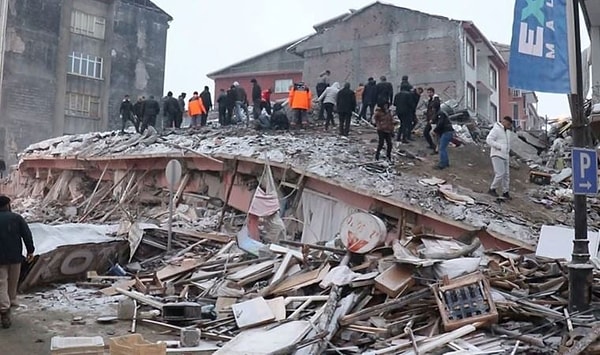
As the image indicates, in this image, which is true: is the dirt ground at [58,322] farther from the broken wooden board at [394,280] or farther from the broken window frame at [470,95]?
the broken window frame at [470,95]

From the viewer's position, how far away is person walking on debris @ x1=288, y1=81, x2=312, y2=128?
1781 cm

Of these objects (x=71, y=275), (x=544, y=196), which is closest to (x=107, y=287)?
(x=71, y=275)

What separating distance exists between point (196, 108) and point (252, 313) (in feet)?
47.6

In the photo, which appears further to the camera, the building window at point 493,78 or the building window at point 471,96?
the building window at point 493,78

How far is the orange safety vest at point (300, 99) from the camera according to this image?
1778 centimetres

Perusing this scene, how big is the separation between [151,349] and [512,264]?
4.90 metres

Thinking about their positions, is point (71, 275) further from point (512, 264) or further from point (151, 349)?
point (512, 264)

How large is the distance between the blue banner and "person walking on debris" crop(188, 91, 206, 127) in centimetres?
1551

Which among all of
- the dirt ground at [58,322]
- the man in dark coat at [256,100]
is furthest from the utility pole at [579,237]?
the man in dark coat at [256,100]

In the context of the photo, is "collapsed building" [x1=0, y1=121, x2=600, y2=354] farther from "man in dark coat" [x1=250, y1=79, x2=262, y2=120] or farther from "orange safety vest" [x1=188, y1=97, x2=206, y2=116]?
"orange safety vest" [x1=188, y1=97, x2=206, y2=116]

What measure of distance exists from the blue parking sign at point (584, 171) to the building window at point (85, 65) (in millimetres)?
35774

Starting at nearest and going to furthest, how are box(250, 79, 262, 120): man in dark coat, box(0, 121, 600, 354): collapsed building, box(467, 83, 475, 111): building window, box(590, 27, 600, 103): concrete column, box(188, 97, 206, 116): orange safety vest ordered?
1. box(0, 121, 600, 354): collapsed building
2. box(590, 27, 600, 103): concrete column
3. box(250, 79, 262, 120): man in dark coat
4. box(188, 97, 206, 116): orange safety vest
5. box(467, 83, 475, 111): building window

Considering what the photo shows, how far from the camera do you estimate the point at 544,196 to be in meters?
13.0

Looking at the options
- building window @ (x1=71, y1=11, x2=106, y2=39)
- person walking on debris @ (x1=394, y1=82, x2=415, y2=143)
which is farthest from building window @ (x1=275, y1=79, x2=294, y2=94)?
person walking on debris @ (x1=394, y1=82, x2=415, y2=143)
